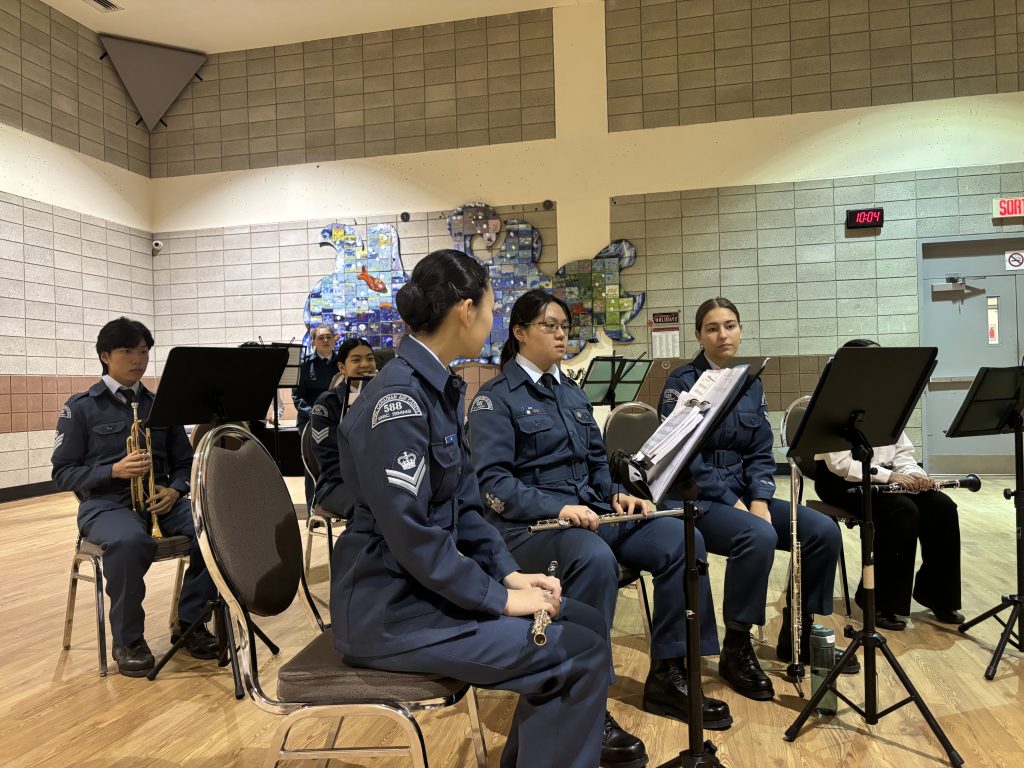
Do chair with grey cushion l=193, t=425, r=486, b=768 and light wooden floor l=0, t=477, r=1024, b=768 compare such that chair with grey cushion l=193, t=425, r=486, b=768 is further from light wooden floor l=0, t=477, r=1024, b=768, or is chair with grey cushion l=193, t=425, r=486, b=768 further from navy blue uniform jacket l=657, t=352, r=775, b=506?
navy blue uniform jacket l=657, t=352, r=775, b=506

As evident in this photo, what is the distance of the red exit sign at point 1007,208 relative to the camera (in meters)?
7.15

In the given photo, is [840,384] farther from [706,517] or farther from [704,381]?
[706,517]

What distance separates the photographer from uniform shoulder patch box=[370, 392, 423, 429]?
1428 mm

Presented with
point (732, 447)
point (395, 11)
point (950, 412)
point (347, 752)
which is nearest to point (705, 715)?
point (732, 447)

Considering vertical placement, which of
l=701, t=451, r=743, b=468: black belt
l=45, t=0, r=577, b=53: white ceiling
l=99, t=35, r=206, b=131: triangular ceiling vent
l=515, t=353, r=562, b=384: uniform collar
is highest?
l=45, t=0, r=577, b=53: white ceiling

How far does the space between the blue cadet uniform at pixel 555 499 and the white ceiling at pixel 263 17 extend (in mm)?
6950

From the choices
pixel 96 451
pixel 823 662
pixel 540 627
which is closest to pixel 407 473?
pixel 540 627

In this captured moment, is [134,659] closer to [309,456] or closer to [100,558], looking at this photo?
[100,558]

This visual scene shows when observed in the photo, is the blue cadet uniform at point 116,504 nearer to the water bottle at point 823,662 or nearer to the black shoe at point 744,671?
the black shoe at point 744,671

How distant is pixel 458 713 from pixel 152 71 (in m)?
9.09

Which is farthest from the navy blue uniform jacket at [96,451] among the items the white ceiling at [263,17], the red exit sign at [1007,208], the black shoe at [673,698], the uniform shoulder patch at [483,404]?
the red exit sign at [1007,208]

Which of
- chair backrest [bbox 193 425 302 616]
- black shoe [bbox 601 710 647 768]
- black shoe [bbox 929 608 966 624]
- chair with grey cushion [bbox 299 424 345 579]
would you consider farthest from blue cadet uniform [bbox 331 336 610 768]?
black shoe [bbox 929 608 966 624]

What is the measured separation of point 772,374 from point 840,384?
5.79m

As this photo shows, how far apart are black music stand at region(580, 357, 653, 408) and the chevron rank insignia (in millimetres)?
3958
